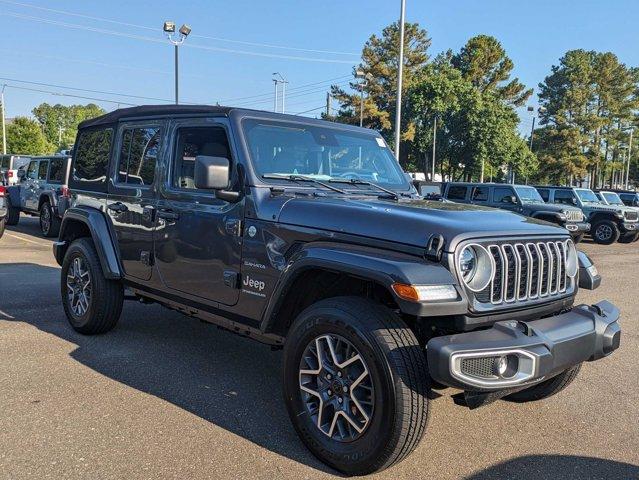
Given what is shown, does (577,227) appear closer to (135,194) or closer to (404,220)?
(135,194)

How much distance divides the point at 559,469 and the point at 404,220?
1652mm

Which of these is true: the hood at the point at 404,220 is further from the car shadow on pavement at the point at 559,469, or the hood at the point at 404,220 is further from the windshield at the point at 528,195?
the windshield at the point at 528,195

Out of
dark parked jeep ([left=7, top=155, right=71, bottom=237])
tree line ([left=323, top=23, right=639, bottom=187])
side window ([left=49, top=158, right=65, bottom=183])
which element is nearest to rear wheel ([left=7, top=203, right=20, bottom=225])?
dark parked jeep ([left=7, top=155, right=71, bottom=237])

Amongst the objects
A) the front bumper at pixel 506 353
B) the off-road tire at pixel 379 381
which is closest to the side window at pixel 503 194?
the front bumper at pixel 506 353

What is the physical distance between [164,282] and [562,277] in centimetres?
285

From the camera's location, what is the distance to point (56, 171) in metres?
13.6

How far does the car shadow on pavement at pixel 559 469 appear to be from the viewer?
10.0ft

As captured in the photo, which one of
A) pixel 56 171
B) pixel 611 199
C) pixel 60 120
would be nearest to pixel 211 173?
pixel 56 171

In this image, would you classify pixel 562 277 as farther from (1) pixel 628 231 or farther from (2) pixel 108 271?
(1) pixel 628 231

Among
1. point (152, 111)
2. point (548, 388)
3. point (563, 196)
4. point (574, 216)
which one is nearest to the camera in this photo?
point (548, 388)

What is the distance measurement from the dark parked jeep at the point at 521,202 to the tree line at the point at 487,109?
2367cm

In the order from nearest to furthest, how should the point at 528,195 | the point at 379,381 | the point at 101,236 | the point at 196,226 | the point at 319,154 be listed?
the point at 379,381 < the point at 196,226 < the point at 319,154 < the point at 101,236 < the point at 528,195

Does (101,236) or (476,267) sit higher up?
(476,267)

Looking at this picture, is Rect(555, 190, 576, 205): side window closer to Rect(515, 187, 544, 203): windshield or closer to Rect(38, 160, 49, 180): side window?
Rect(515, 187, 544, 203): windshield
